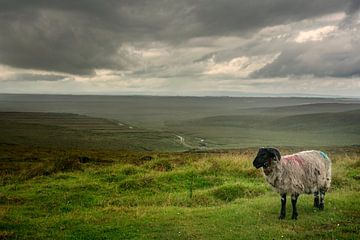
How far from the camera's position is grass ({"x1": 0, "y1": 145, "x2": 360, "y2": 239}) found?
1180 centimetres

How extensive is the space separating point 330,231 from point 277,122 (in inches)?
4632

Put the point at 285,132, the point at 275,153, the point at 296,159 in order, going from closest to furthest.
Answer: the point at 275,153, the point at 296,159, the point at 285,132

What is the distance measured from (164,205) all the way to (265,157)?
19.4 feet

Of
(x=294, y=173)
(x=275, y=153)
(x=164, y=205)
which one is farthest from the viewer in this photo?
(x=164, y=205)

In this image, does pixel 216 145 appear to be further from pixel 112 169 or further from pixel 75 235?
pixel 75 235

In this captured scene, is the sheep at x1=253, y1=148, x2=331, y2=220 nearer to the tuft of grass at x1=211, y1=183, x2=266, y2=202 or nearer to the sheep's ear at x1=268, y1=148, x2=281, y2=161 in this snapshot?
the sheep's ear at x1=268, y1=148, x2=281, y2=161

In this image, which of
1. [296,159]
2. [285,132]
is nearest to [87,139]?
[285,132]

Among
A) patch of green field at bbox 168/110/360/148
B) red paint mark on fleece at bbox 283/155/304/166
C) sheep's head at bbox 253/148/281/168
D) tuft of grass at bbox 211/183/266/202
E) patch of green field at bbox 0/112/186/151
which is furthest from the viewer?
patch of green field at bbox 168/110/360/148

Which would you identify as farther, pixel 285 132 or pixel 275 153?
pixel 285 132

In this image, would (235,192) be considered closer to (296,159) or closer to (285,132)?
(296,159)

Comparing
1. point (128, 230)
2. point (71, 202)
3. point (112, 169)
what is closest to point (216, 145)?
point (112, 169)

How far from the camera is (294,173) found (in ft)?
43.5

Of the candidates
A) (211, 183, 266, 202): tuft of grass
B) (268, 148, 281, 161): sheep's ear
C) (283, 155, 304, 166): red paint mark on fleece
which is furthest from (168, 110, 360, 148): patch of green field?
(268, 148, 281, 161): sheep's ear

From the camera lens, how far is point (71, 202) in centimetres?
1778
